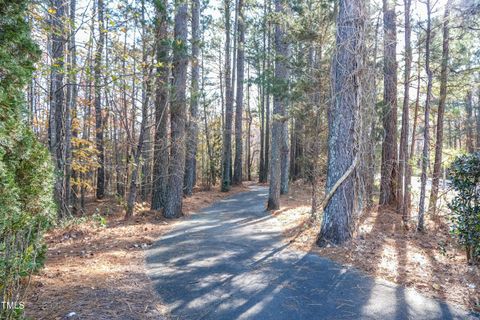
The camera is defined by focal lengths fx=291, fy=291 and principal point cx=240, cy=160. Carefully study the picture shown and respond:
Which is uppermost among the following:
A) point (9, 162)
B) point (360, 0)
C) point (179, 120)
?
point (360, 0)

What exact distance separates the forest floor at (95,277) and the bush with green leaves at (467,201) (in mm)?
3859

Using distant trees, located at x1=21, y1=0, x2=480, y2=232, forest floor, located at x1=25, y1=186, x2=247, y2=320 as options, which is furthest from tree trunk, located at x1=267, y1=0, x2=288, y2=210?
forest floor, located at x1=25, y1=186, x2=247, y2=320

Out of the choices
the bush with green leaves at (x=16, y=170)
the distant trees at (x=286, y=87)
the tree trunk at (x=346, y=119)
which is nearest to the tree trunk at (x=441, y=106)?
the distant trees at (x=286, y=87)

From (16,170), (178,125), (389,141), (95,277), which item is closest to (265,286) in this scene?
(95,277)

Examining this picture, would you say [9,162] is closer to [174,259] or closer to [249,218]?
[174,259]

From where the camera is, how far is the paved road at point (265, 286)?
127 inches

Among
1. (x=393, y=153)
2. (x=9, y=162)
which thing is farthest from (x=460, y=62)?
(x=9, y=162)

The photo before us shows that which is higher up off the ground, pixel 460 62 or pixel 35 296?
pixel 460 62

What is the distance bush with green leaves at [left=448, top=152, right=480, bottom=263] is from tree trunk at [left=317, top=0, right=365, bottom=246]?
1.67 metres

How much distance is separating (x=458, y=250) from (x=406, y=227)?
1287 mm

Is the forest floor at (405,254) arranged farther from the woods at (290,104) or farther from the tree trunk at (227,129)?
the tree trunk at (227,129)

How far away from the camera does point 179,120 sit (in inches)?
351

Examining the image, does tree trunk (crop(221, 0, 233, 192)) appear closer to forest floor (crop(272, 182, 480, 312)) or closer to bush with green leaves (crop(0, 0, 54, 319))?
forest floor (crop(272, 182, 480, 312))

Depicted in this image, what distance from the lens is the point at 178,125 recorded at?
8.93 metres
